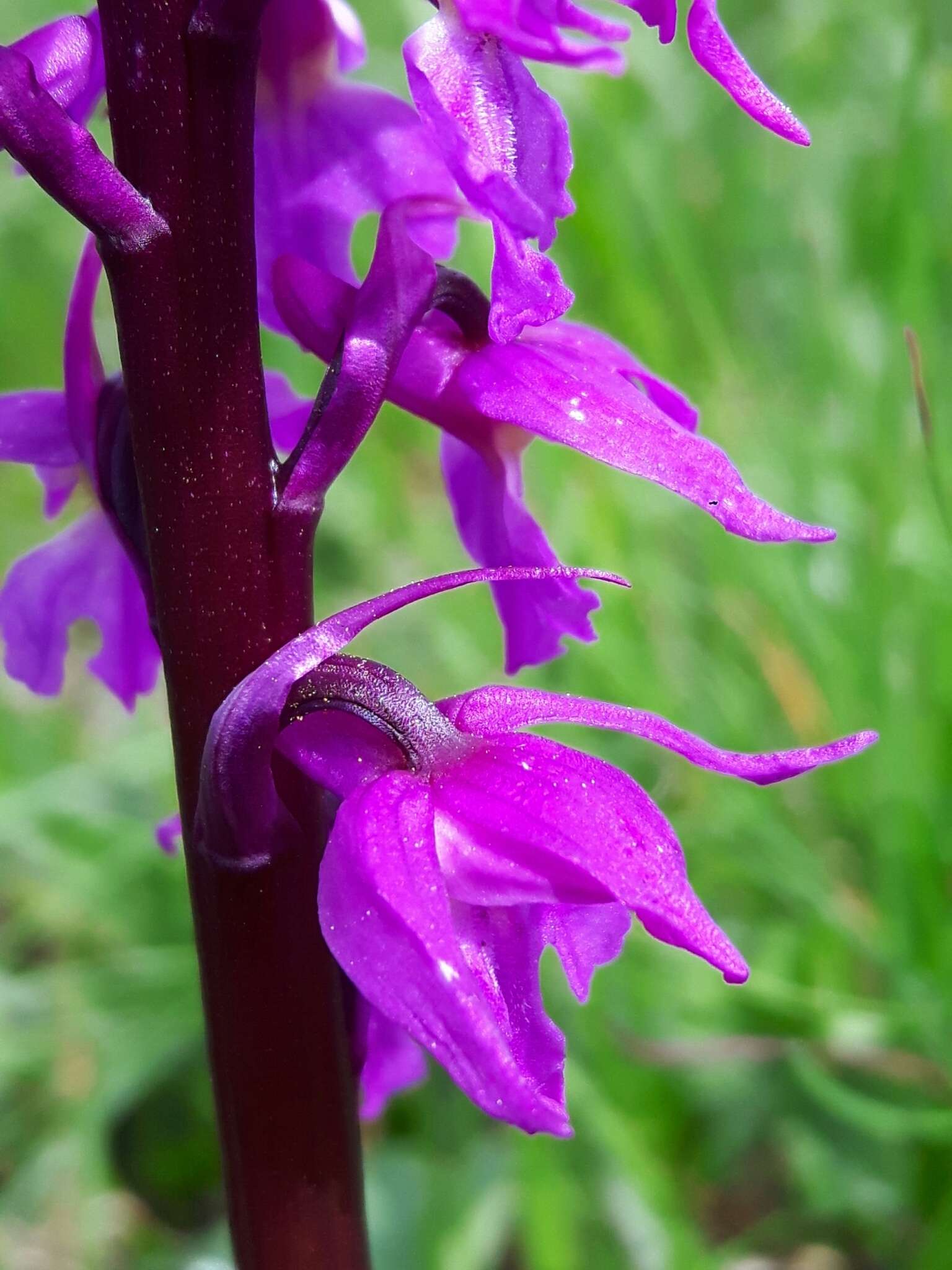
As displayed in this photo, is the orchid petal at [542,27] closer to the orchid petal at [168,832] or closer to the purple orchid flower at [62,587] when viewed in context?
the purple orchid flower at [62,587]

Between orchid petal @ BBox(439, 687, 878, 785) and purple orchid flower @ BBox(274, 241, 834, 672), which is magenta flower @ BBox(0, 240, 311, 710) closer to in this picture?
purple orchid flower @ BBox(274, 241, 834, 672)

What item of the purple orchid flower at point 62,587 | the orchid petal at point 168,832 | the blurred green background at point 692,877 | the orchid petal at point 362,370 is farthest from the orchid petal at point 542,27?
the blurred green background at point 692,877

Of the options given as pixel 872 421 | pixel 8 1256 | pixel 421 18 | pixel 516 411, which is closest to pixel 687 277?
pixel 872 421

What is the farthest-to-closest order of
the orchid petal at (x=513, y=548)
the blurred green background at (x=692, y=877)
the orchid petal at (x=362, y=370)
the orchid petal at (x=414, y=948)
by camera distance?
the blurred green background at (x=692, y=877)
the orchid petal at (x=513, y=548)
the orchid petal at (x=362, y=370)
the orchid petal at (x=414, y=948)

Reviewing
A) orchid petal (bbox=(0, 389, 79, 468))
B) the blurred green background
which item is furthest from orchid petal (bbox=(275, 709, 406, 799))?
the blurred green background

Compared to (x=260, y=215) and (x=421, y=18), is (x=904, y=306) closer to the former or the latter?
(x=260, y=215)

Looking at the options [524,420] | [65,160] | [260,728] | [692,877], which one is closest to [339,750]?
[260,728]
